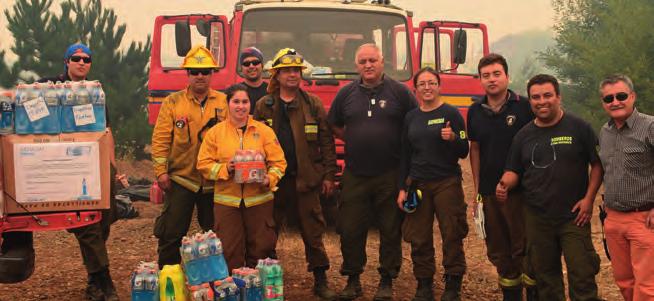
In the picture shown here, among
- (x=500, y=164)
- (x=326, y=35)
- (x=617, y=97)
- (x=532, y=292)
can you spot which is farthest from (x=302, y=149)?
(x=326, y=35)

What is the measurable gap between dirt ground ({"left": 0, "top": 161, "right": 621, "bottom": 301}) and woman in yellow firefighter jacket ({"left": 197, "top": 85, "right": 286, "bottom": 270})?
0.88 meters

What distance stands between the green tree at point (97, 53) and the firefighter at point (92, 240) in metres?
12.0

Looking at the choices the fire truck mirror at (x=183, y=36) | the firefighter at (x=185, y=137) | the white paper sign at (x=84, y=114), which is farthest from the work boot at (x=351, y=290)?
the fire truck mirror at (x=183, y=36)

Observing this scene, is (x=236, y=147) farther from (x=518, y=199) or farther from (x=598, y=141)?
(x=598, y=141)

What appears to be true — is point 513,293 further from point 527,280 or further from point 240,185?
point 240,185

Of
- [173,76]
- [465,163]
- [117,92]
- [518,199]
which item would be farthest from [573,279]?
[465,163]

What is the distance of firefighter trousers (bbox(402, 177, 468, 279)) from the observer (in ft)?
19.8

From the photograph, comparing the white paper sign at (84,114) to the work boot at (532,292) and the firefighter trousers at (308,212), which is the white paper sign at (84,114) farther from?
the work boot at (532,292)

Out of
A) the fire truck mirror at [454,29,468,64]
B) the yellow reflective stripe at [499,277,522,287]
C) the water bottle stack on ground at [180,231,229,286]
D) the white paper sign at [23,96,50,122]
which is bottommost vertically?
the yellow reflective stripe at [499,277,522,287]

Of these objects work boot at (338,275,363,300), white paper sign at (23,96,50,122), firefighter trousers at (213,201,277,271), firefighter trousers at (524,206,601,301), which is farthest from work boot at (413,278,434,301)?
white paper sign at (23,96,50,122)

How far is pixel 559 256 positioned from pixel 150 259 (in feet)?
15.0

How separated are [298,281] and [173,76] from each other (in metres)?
3.20

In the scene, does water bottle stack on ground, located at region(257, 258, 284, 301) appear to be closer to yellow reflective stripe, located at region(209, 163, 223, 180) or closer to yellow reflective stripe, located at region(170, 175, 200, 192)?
yellow reflective stripe, located at region(209, 163, 223, 180)

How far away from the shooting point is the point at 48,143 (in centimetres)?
497
